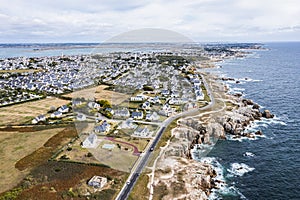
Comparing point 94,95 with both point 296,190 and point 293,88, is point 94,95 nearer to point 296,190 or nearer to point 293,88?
point 296,190

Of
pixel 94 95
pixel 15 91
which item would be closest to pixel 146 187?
pixel 94 95

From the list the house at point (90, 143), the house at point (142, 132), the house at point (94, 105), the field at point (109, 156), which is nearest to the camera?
the field at point (109, 156)

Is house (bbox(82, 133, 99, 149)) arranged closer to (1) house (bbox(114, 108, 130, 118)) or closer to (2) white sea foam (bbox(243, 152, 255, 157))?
(1) house (bbox(114, 108, 130, 118))

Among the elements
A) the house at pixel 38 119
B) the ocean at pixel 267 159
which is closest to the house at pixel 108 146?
the ocean at pixel 267 159

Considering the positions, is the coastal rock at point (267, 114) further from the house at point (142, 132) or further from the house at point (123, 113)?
the house at point (123, 113)

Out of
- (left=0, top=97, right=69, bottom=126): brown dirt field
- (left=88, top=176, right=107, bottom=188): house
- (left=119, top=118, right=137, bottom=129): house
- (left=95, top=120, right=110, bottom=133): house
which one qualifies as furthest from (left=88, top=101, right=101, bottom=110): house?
(left=88, top=176, right=107, bottom=188): house
